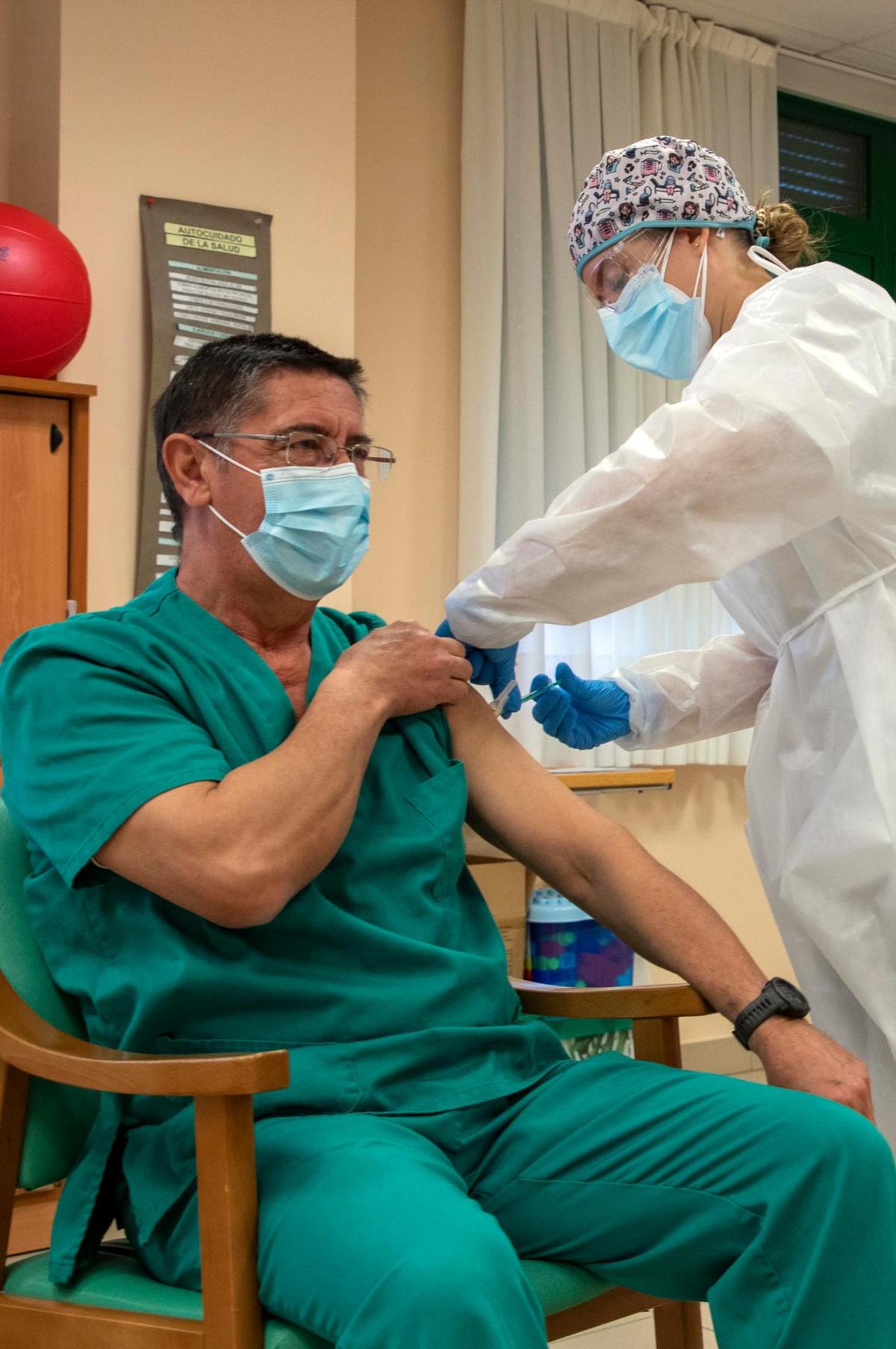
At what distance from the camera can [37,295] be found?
2.56 m

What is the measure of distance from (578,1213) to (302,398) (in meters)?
0.95

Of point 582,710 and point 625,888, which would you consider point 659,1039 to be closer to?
point 625,888

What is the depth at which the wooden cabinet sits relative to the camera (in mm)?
2633

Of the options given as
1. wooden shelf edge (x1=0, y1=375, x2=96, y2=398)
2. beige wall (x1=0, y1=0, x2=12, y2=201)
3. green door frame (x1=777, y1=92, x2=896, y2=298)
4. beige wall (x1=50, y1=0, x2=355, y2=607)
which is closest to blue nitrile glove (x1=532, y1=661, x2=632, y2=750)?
wooden shelf edge (x1=0, y1=375, x2=96, y2=398)

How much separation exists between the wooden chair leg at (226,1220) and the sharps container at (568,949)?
1981 millimetres

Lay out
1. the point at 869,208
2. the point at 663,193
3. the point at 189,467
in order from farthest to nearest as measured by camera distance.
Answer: the point at 869,208 → the point at 663,193 → the point at 189,467

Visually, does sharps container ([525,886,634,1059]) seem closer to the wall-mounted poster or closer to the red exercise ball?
the wall-mounted poster

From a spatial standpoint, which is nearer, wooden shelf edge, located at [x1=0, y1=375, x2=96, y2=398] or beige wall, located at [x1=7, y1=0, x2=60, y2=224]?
wooden shelf edge, located at [x1=0, y1=375, x2=96, y2=398]

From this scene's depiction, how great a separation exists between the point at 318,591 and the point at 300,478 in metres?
0.14

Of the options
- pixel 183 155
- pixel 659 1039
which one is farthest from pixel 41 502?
pixel 659 1039

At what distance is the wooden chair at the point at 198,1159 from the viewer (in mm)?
1122

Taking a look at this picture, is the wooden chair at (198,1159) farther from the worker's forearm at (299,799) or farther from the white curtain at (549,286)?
the white curtain at (549,286)

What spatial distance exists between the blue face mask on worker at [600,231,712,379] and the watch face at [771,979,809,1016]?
38.7 inches

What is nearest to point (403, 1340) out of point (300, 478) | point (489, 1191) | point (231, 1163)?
point (231, 1163)
